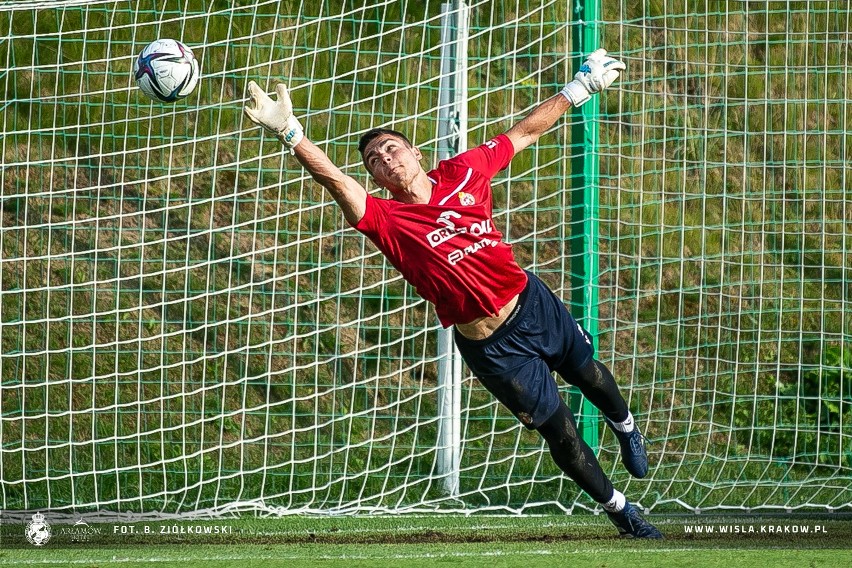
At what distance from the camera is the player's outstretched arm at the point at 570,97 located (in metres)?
5.31

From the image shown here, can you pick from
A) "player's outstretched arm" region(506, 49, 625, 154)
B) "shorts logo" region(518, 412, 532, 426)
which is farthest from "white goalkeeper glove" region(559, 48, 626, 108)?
"shorts logo" region(518, 412, 532, 426)

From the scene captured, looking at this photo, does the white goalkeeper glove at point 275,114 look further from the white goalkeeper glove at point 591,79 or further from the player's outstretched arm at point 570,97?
the white goalkeeper glove at point 591,79

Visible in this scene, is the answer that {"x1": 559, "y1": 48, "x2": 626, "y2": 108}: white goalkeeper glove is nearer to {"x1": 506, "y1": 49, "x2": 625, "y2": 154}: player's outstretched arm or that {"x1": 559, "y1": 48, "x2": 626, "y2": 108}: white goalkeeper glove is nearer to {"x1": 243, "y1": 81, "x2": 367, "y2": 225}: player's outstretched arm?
{"x1": 506, "y1": 49, "x2": 625, "y2": 154}: player's outstretched arm

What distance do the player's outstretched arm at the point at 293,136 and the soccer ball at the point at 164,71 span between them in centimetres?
63

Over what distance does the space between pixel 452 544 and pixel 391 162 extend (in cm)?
192

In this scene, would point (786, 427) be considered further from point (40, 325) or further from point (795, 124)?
point (40, 325)

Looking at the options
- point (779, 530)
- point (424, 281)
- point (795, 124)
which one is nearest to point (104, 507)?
point (424, 281)

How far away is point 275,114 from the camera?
4.30 metres

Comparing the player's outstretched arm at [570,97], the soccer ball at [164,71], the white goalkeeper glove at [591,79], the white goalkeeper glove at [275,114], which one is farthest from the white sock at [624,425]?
the soccer ball at [164,71]

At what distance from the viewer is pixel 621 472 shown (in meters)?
6.88

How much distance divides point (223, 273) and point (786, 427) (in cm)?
421

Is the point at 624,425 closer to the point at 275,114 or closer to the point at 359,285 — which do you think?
the point at 275,114

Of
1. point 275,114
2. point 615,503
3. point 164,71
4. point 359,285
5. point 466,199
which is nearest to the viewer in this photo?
point 275,114

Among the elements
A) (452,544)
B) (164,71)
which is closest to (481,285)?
(452,544)
